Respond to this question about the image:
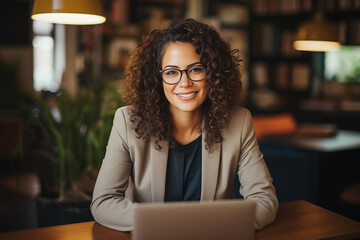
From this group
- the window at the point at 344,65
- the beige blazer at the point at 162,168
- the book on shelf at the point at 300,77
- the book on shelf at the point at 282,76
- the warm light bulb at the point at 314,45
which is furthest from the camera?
the book on shelf at the point at 282,76

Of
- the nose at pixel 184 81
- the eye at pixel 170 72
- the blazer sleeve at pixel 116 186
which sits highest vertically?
the eye at pixel 170 72

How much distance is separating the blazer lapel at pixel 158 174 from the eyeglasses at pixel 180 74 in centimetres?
30

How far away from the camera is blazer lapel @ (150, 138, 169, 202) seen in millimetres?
1664

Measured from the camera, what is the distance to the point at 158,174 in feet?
5.48

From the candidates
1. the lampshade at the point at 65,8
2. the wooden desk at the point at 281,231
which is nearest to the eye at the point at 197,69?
the lampshade at the point at 65,8

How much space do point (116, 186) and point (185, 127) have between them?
42 cm

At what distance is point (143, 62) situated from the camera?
1.84m

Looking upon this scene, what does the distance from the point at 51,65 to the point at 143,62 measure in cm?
497

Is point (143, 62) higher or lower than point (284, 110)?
higher

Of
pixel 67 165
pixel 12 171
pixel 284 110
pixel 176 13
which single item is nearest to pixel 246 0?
pixel 176 13

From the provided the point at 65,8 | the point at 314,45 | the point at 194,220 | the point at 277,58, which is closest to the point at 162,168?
the point at 194,220

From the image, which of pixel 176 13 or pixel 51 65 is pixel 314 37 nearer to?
pixel 176 13

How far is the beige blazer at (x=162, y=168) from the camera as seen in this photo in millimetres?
1596

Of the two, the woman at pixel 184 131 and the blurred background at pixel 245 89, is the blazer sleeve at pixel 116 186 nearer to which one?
the woman at pixel 184 131
